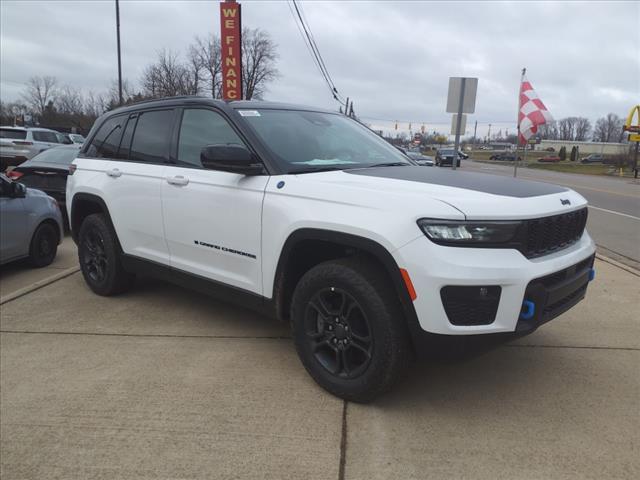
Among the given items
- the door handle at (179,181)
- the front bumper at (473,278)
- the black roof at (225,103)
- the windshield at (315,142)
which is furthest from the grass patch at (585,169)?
the front bumper at (473,278)

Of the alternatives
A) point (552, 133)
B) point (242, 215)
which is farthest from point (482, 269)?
point (552, 133)

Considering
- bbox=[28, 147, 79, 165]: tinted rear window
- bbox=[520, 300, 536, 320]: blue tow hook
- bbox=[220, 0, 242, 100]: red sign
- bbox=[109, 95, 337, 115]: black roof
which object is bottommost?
bbox=[520, 300, 536, 320]: blue tow hook

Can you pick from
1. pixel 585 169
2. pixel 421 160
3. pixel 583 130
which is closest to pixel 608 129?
pixel 583 130

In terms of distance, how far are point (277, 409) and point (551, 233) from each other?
1877mm

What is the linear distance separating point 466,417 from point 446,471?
520 millimetres

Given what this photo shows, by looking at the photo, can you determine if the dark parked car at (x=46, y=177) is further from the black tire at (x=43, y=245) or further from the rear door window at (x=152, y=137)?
the rear door window at (x=152, y=137)

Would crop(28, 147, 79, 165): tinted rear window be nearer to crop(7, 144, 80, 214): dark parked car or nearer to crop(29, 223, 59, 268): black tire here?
crop(7, 144, 80, 214): dark parked car

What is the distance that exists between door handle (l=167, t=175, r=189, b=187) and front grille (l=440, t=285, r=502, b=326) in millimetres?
2205

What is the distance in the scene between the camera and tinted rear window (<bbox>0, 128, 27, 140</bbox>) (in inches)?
666

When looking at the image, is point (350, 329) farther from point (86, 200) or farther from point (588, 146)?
point (588, 146)

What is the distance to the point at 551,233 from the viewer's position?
2852 millimetres

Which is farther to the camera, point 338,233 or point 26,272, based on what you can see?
point 26,272

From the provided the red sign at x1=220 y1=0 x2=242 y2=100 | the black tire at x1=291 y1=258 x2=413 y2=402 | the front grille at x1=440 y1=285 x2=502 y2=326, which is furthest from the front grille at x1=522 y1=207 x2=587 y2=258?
the red sign at x1=220 y1=0 x2=242 y2=100

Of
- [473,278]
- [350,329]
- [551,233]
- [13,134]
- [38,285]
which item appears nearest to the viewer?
[473,278]
